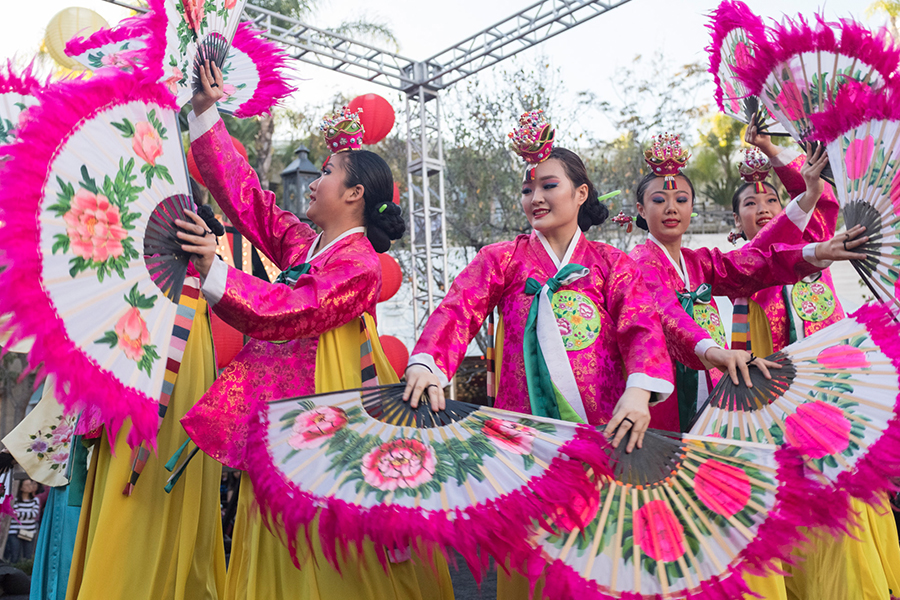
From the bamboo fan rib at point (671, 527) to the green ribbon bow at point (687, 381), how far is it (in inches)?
35.9

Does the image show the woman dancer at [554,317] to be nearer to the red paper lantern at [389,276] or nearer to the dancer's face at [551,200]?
the dancer's face at [551,200]

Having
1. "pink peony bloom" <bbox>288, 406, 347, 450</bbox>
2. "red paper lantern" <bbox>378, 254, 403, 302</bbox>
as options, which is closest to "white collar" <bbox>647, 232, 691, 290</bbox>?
"pink peony bloom" <bbox>288, 406, 347, 450</bbox>

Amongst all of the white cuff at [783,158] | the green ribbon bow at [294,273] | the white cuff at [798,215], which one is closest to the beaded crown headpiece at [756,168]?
the white cuff at [783,158]

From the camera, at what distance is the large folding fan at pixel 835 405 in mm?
2020

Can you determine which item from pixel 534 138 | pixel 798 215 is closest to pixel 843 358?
pixel 798 215

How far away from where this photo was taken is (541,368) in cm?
232

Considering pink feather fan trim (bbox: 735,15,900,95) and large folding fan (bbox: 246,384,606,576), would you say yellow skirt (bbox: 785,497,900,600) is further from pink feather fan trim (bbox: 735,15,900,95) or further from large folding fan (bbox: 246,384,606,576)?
pink feather fan trim (bbox: 735,15,900,95)

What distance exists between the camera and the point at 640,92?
12.0m

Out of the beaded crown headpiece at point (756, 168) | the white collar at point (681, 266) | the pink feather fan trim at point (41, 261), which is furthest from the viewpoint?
the beaded crown headpiece at point (756, 168)

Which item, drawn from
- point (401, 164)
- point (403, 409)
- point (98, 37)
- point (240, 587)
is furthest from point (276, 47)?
point (401, 164)

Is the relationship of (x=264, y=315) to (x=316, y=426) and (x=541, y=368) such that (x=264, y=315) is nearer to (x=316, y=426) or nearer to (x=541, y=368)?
(x=316, y=426)

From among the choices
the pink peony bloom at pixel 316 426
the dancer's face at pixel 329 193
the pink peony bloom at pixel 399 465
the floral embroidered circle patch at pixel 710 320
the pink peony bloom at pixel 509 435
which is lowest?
the pink peony bloom at pixel 399 465

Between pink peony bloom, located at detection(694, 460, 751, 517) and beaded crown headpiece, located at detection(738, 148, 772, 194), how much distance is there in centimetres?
220

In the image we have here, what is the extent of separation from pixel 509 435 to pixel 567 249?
0.79 meters
